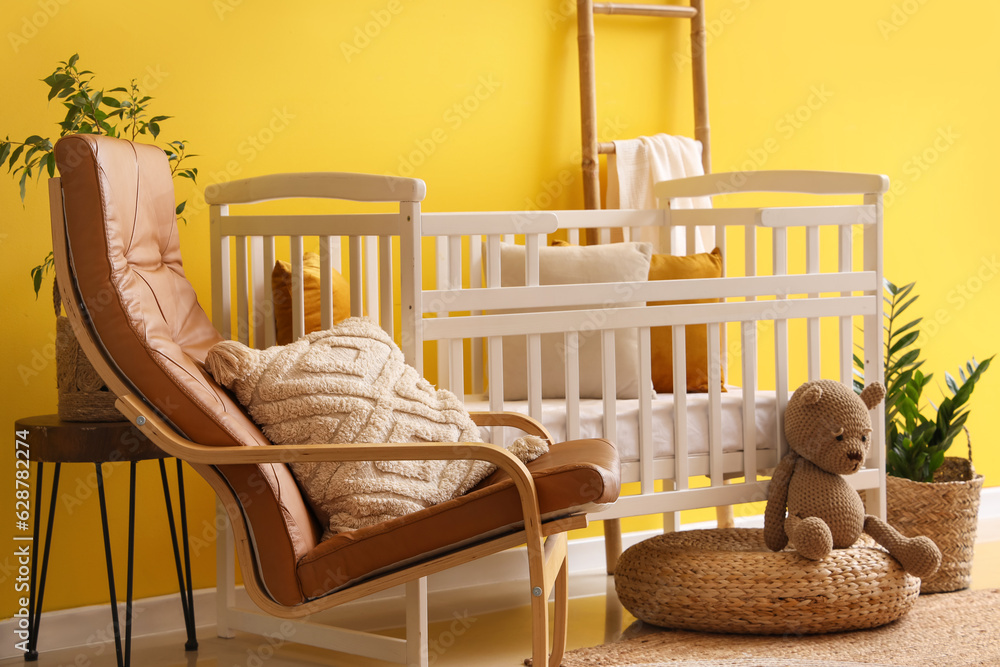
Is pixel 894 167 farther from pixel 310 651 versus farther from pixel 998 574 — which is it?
pixel 310 651

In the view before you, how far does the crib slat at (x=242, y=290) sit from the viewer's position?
214cm

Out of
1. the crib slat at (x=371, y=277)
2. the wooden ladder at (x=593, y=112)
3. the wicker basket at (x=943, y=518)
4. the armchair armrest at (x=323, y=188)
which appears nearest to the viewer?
the armchair armrest at (x=323, y=188)

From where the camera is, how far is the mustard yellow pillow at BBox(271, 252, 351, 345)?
2115 mm

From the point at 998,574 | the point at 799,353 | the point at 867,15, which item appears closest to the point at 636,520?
the point at 799,353

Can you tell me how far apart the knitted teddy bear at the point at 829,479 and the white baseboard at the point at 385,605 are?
672mm

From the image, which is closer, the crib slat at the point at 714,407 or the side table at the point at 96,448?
the side table at the point at 96,448

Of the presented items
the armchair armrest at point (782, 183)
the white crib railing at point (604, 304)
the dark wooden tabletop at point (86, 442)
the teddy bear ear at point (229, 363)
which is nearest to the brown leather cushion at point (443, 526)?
the teddy bear ear at point (229, 363)

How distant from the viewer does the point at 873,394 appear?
7.29ft

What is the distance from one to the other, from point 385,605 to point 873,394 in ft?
4.29

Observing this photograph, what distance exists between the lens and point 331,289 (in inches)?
79.2

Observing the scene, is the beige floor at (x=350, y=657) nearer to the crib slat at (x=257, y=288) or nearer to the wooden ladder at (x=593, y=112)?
the wooden ladder at (x=593, y=112)

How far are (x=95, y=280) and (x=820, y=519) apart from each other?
1526 mm

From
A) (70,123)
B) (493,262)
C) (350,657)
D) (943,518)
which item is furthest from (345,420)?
(943,518)

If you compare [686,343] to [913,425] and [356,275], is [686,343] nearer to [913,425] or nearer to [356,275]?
[913,425]
